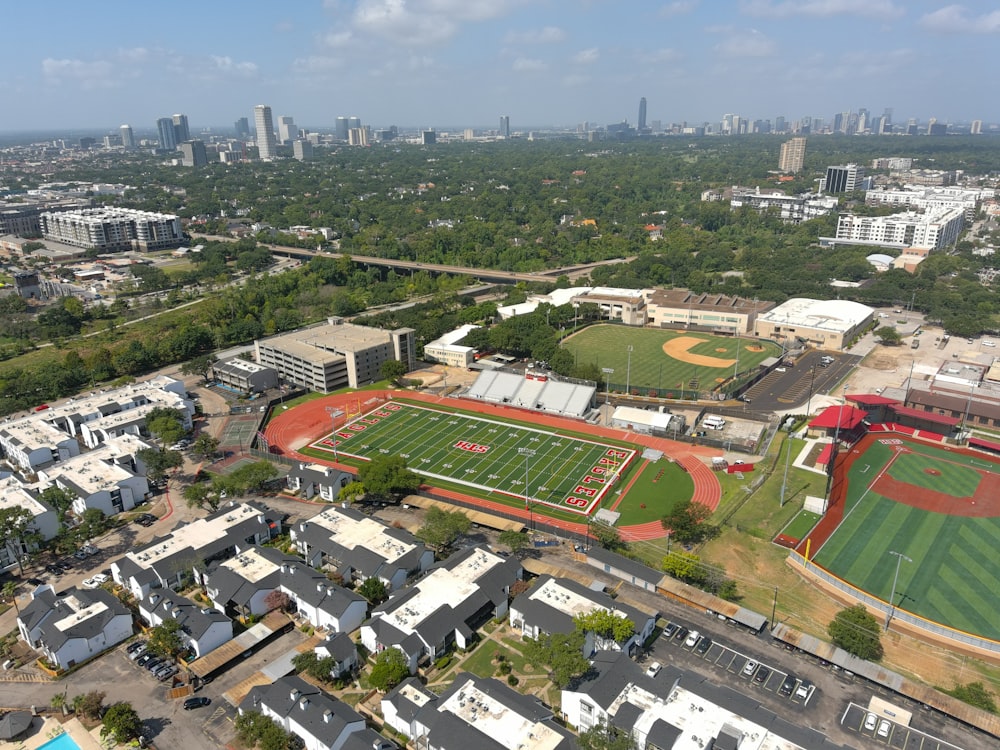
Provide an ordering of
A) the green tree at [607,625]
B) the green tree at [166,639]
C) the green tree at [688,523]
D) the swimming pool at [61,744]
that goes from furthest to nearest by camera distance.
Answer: the green tree at [688,523] < the green tree at [166,639] < the green tree at [607,625] < the swimming pool at [61,744]

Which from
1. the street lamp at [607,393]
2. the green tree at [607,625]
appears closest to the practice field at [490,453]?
the street lamp at [607,393]

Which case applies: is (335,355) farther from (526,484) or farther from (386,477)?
(526,484)

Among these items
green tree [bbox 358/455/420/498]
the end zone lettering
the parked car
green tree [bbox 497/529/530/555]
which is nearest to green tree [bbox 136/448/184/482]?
green tree [bbox 358/455/420/498]

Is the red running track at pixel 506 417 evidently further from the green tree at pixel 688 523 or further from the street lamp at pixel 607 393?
the street lamp at pixel 607 393

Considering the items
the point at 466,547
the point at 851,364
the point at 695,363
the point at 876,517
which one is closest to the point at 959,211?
the point at 851,364

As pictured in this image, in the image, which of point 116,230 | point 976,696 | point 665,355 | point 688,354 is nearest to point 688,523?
point 976,696

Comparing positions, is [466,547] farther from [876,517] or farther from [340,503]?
[876,517]

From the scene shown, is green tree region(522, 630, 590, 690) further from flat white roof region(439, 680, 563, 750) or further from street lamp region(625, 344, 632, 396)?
street lamp region(625, 344, 632, 396)
